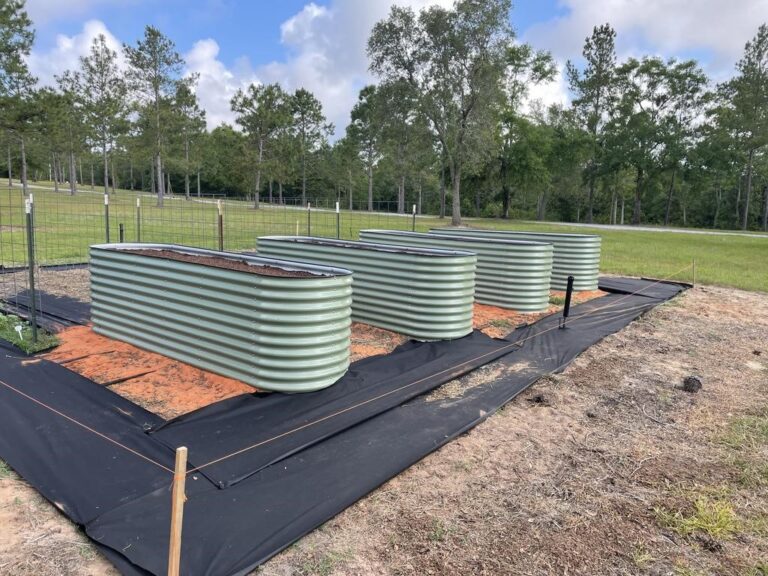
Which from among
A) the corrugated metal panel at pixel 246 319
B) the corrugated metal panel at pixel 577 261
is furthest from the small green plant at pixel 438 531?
the corrugated metal panel at pixel 577 261

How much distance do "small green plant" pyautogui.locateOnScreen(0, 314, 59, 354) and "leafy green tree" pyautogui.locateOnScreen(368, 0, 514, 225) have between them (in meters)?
22.6

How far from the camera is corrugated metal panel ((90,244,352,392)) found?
12.2ft

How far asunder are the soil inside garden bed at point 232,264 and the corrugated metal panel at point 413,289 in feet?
4.70

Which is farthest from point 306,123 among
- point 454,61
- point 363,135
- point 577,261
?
point 577,261

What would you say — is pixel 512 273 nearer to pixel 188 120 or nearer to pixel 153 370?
pixel 153 370

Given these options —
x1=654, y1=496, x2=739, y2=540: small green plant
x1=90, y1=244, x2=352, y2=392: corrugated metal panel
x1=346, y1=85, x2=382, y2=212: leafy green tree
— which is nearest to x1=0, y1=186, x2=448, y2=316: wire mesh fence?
x1=90, y1=244, x2=352, y2=392: corrugated metal panel

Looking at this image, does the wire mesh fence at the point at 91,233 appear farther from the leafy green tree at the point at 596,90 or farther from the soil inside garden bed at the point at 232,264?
the leafy green tree at the point at 596,90

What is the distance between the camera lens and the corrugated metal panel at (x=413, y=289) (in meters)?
5.35

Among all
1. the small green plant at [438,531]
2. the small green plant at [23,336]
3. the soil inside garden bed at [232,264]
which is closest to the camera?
the small green plant at [438,531]

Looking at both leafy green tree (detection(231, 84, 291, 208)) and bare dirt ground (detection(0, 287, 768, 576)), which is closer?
bare dirt ground (detection(0, 287, 768, 576))

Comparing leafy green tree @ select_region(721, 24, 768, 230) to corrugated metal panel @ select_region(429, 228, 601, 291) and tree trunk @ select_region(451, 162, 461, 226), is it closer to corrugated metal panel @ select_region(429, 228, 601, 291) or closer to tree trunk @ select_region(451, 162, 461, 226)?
tree trunk @ select_region(451, 162, 461, 226)

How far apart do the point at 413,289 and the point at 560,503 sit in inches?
123

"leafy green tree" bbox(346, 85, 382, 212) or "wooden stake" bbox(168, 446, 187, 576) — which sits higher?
"leafy green tree" bbox(346, 85, 382, 212)

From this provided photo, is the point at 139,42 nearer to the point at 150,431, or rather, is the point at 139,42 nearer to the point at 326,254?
the point at 326,254
